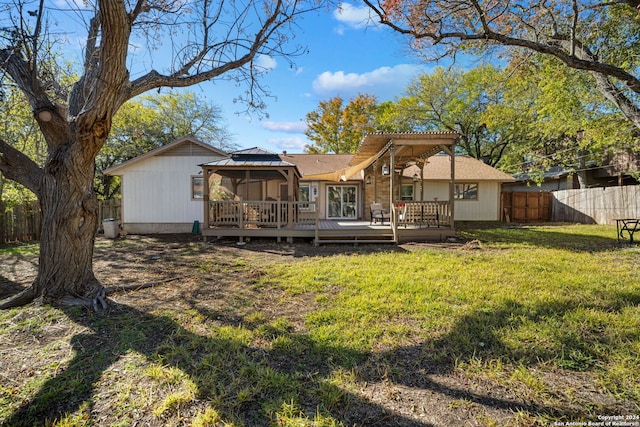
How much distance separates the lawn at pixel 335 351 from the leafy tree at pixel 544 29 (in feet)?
13.9

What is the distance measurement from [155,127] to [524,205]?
2515cm

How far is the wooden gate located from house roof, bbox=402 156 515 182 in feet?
5.14

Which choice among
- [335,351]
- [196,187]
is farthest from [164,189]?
[335,351]

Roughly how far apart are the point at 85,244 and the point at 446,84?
2411 cm

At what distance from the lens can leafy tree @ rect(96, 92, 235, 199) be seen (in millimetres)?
18547

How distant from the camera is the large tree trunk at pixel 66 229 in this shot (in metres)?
3.84

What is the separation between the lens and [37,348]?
9.86ft

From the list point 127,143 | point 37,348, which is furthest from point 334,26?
point 127,143

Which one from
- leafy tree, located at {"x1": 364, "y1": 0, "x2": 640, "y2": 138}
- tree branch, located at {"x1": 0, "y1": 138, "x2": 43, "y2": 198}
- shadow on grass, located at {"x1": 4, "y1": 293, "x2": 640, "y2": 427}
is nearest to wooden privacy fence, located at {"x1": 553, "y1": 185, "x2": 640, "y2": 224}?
leafy tree, located at {"x1": 364, "y1": 0, "x2": 640, "y2": 138}

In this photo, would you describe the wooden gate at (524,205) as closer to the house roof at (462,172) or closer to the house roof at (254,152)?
the house roof at (462,172)

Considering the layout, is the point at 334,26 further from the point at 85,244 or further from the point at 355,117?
the point at 355,117

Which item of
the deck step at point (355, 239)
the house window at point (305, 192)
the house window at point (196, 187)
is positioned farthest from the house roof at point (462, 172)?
the house window at point (196, 187)

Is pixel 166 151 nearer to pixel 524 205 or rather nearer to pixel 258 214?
pixel 258 214

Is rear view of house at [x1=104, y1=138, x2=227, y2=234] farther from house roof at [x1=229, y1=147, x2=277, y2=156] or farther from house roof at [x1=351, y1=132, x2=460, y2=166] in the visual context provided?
house roof at [x1=351, y1=132, x2=460, y2=166]
